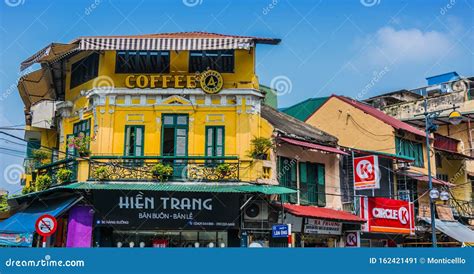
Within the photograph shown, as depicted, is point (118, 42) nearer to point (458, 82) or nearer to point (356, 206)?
point (356, 206)

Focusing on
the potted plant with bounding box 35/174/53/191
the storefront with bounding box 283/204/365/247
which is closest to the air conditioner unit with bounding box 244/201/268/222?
the storefront with bounding box 283/204/365/247

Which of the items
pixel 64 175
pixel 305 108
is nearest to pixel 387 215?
pixel 305 108

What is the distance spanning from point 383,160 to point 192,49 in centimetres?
1110

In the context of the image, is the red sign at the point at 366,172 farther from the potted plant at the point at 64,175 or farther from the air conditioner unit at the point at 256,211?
the potted plant at the point at 64,175

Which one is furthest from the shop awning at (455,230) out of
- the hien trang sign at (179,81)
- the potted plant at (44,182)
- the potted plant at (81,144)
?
the potted plant at (44,182)

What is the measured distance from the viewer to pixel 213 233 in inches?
691

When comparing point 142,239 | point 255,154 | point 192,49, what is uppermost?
point 192,49

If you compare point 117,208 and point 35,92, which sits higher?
point 35,92

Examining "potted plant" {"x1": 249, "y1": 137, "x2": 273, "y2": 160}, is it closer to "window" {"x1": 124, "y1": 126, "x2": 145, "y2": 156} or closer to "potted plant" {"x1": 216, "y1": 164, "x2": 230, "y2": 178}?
"potted plant" {"x1": 216, "y1": 164, "x2": 230, "y2": 178}

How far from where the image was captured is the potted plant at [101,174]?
17.0 m

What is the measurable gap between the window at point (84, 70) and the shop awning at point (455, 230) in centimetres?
1603

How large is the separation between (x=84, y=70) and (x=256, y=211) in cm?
824

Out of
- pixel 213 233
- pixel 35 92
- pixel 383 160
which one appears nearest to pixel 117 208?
pixel 213 233

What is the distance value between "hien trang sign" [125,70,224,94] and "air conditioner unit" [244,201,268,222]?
406cm
